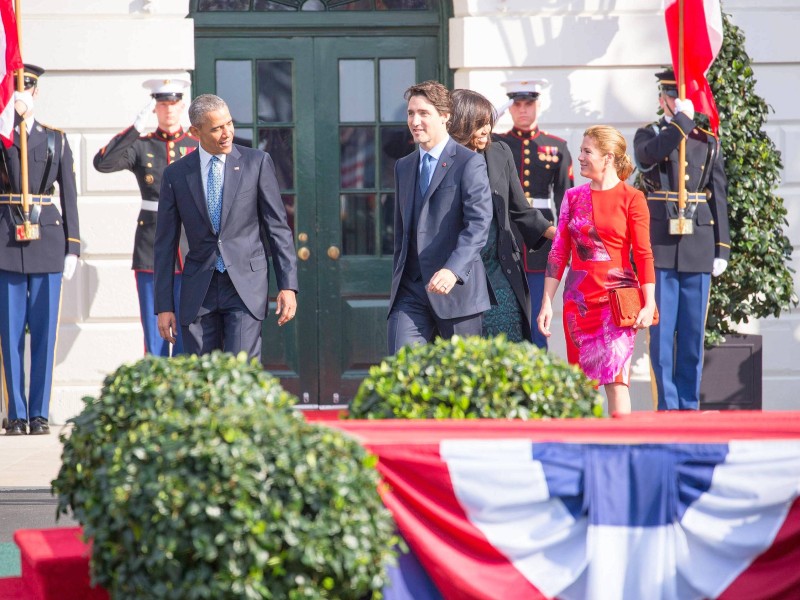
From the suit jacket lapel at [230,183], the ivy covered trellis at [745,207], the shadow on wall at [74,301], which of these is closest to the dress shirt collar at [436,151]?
the suit jacket lapel at [230,183]

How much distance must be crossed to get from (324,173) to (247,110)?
2.33 feet

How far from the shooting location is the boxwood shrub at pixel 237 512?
2957 mm

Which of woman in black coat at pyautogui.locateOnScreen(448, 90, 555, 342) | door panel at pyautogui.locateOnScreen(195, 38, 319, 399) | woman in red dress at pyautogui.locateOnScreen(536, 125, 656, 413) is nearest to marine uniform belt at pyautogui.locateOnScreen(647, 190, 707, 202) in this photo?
woman in red dress at pyautogui.locateOnScreen(536, 125, 656, 413)

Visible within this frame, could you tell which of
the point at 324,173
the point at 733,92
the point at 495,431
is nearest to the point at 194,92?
the point at 324,173

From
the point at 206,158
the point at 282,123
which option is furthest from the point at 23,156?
the point at 206,158

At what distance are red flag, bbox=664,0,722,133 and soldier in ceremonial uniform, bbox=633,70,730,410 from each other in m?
0.14

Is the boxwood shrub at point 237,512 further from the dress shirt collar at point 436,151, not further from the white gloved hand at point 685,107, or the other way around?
the white gloved hand at point 685,107

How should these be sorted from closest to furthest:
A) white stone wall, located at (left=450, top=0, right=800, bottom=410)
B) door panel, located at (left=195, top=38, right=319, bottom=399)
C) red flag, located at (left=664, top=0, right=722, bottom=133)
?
1. red flag, located at (left=664, top=0, right=722, bottom=133)
2. white stone wall, located at (left=450, top=0, right=800, bottom=410)
3. door panel, located at (left=195, top=38, right=319, bottom=399)

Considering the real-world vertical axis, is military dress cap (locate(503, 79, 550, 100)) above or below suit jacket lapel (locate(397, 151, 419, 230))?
above

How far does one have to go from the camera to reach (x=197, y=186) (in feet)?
21.7

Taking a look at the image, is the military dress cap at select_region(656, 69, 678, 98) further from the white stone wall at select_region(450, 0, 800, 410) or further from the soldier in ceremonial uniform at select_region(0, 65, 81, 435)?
the soldier in ceremonial uniform at select_region(0, 65, 81, 435)

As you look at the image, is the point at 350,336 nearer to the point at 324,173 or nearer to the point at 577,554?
the point at 324,173

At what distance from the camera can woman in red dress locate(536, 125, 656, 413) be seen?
21.8ft

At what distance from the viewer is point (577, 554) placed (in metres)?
3.60
